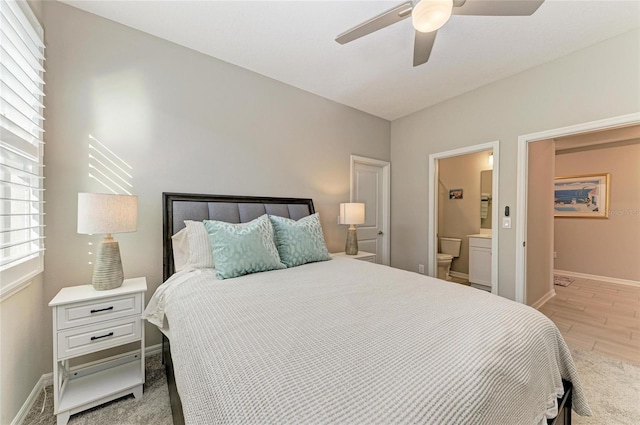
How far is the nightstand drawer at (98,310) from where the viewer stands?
1.49 m

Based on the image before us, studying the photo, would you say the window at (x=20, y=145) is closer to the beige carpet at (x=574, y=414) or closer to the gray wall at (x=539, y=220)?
the beige carpet at (x=574, y=414)

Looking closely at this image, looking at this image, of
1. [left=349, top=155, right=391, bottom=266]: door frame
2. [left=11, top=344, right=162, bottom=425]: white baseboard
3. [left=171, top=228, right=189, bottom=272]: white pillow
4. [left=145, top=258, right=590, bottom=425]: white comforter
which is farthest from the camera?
[left=349, top=155, right=391, bottom=266]: door frame

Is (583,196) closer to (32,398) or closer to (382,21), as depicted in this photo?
(382,21)

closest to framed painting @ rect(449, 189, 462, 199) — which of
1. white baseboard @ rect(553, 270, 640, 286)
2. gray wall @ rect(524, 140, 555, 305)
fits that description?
gray wall @ rect(524, 140, 555, 305)

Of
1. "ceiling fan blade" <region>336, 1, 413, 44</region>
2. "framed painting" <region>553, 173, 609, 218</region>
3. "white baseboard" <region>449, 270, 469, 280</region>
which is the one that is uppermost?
"ceiling fan blade" <region>336, 1, 413, 44</region>

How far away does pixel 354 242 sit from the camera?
317 centimetres

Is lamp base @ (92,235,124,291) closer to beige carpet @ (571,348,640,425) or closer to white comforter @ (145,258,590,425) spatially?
white comforter @ (145,258,590,425)

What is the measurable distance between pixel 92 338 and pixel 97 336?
0.08ft

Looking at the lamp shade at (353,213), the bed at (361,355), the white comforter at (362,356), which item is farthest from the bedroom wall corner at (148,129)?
the white comforter at (362,356)

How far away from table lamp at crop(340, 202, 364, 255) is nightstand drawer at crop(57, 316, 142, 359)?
2212 millimetres

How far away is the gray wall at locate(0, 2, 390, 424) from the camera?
179 cm

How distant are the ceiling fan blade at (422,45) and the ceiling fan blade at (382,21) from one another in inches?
8.9

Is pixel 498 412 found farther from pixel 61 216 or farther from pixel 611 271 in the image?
pixel 611 271

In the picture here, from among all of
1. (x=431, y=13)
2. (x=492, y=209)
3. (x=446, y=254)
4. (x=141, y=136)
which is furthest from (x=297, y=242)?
(x=446, y=254)
